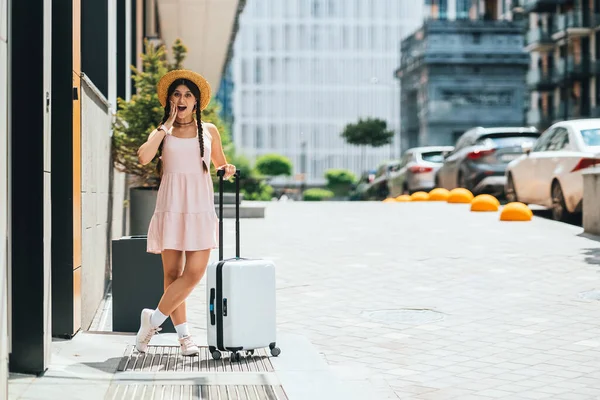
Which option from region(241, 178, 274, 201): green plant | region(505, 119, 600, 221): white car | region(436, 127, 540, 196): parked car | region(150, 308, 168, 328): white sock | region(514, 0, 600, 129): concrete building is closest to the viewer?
region(150, 308, 168, 328): white sock

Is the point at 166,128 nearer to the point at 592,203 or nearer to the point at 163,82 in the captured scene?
the point at 163,82

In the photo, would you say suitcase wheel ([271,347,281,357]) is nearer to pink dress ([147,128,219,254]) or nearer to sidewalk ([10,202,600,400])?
sidewalk ([10,202,600,400])

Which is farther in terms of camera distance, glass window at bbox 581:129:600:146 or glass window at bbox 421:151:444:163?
glass window at bbox 421:151:444:163

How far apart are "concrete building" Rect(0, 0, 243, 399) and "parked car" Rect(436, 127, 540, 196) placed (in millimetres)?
14129

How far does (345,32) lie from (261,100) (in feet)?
43.5

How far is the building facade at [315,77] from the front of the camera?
12325 cm

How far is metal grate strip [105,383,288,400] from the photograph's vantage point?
494cm

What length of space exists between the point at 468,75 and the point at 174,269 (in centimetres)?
8192

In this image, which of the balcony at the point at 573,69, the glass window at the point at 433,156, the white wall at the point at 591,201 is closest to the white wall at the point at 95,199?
the white wall at the point at 591,201

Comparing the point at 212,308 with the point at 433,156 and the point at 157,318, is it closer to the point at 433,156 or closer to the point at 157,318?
the point at 157,318

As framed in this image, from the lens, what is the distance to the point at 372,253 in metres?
12.3

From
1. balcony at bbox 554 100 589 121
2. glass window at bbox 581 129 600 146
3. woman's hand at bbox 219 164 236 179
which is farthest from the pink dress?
balcony at bbox 554 100 589 121

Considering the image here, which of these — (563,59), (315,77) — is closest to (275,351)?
(563,59)

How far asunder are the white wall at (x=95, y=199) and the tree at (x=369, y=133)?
9304 cm
